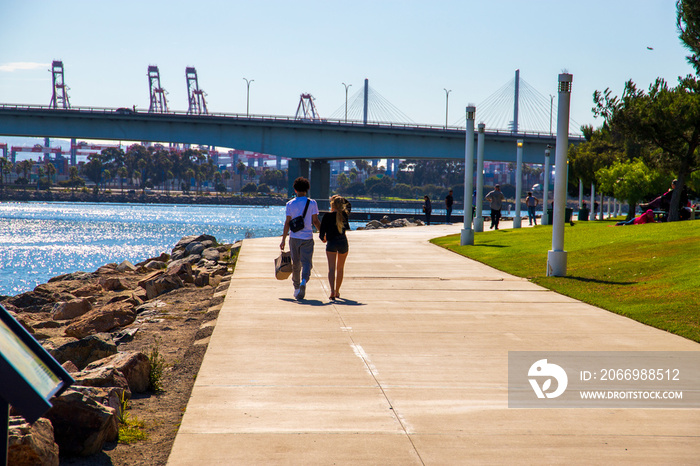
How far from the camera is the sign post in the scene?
2.56 metres

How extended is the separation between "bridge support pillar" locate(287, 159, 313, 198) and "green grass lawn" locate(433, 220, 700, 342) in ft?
156

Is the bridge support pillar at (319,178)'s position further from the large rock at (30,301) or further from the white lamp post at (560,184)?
the white lamp post at (560,184)

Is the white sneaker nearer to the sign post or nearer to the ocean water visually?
the sign post

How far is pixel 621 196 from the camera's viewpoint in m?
42.7

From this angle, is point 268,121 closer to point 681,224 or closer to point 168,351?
point 681,224

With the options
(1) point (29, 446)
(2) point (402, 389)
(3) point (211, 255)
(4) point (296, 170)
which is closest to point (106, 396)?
(1) point (29, 446)

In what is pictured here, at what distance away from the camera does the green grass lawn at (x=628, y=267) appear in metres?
10.6

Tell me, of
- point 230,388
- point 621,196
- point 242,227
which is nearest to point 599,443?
point 230,388

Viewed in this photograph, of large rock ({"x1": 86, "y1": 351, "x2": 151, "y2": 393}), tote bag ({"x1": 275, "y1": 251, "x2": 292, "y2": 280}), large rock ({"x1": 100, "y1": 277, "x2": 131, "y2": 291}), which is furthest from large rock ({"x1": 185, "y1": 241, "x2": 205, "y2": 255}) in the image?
large rock ({"x1": 86, "y1": 351, "x2": 151, "y2": 393})

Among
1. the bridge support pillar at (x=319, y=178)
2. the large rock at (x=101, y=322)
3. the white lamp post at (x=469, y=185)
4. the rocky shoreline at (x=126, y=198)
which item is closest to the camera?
the large rock at (x=101, y=322)

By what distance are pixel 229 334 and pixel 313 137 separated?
61886 mm

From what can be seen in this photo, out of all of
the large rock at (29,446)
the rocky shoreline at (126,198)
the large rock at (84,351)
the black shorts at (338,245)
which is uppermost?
the black shorts at (338,245)

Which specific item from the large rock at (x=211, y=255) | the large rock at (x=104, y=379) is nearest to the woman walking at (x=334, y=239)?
the large rock at (x=104, y=379)

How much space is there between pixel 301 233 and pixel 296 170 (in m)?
64.8
